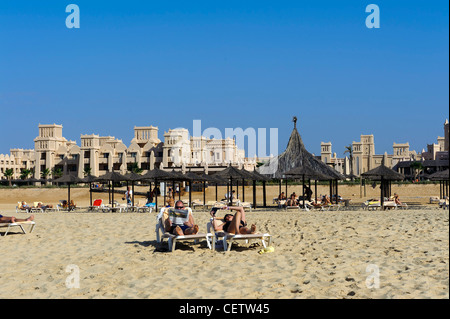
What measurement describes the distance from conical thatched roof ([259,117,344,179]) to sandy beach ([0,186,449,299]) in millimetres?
11302

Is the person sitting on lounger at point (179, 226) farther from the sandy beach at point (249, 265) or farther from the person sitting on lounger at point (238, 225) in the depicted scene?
the person sitting on lounger at point (238, 225)

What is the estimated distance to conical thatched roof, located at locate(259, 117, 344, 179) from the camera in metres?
23.1

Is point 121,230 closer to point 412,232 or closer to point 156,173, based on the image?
point 412,232

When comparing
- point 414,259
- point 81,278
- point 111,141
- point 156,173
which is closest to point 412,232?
point 414,259

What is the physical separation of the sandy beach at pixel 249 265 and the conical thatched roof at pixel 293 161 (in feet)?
37.1

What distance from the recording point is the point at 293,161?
78.0 ft

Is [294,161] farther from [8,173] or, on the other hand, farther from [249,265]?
[8,173]

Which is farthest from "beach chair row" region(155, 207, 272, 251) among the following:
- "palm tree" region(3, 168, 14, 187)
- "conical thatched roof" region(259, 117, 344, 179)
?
"palm tree" region(3, 168, 14, 187)

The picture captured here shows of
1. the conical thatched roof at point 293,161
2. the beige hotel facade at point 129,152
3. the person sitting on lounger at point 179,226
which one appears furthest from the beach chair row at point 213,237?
the beige hotel facade at point 129,152

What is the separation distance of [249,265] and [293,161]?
53.5 ft

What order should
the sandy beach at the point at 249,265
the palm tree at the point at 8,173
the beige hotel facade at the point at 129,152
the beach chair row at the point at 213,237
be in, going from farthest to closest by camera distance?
1. the palm tree at the point at 8,173
2. the beige hotel facade at the point at 129,152
3. the beach chair row at the point at 213,237
4. the sandy beach at the point at 249,265

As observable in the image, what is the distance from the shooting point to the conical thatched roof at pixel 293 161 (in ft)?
75.8
